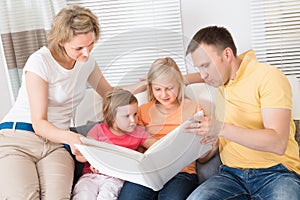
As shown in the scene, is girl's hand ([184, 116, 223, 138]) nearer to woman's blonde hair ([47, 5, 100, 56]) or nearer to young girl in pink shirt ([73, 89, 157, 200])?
young girl in pink shirt ([73, 89, 157, 200])

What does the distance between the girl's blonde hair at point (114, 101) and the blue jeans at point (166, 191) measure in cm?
27

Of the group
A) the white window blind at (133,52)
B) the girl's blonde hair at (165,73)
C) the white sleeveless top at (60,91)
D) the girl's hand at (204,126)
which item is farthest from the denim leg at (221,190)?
the white sleeveless top at (60,91)

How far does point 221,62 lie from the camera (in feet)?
6.24

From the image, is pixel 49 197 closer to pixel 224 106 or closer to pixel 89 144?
pixel 89 144

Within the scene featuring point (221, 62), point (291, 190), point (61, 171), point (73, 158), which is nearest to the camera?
point (291, 190)

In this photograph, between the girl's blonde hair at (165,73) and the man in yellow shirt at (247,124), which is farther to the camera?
the girl's blonde hair at (165,73)

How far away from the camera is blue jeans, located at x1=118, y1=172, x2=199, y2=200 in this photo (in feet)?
6.36

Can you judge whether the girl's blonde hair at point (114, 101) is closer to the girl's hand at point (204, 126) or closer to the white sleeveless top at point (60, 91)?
the white sleeveless top at point (60, 91)

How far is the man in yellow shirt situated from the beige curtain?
106 centimetres

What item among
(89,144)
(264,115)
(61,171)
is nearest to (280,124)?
(264,115)

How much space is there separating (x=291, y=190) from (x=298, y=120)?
0.59 m

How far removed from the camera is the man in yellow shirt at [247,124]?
1806 mm

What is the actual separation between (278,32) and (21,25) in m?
1.37

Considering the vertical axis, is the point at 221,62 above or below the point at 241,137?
above
